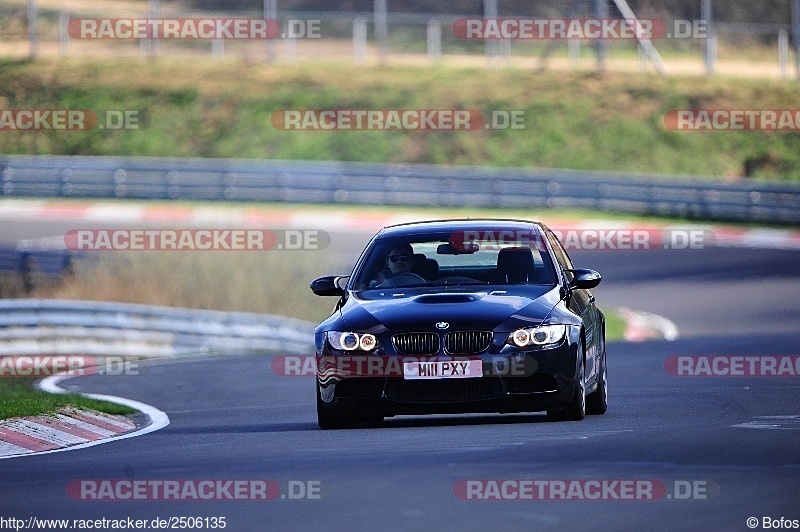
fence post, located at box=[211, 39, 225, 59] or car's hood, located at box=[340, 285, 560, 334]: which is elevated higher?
fence post, located at box=[211, 39, 225, 59]

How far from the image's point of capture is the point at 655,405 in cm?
1358

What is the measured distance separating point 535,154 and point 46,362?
2671 cm

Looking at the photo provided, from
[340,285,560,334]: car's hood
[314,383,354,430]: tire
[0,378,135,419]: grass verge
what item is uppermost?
[340,285,560,334]: car's hood

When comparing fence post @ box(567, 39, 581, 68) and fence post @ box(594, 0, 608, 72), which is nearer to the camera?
fence post @ box(594, 0, 608, 72)

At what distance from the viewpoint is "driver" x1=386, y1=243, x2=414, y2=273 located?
41.1 ft

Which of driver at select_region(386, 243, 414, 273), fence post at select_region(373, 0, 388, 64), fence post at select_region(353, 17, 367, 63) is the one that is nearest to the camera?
driver at select_region(386, 243, 414, 273)

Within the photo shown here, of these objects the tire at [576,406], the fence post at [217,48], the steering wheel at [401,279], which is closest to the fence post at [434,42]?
the fence post at [217,48]

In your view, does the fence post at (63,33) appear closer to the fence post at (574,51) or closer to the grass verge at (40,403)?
the fence post at (574,51)

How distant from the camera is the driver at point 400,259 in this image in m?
12.5

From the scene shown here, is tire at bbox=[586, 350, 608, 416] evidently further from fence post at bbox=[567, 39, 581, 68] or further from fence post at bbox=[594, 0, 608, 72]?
fence post at bbox=[567, 39, 581, 68]

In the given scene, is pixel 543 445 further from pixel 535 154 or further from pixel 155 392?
pixel 535 154

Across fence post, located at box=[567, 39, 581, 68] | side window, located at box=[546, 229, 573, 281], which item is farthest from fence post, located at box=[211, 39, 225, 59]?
side window, located at box=[546, 229, 573, 281]

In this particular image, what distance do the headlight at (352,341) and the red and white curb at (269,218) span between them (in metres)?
23.4

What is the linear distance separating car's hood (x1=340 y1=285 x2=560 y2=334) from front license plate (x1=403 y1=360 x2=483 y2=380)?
0.23 m
